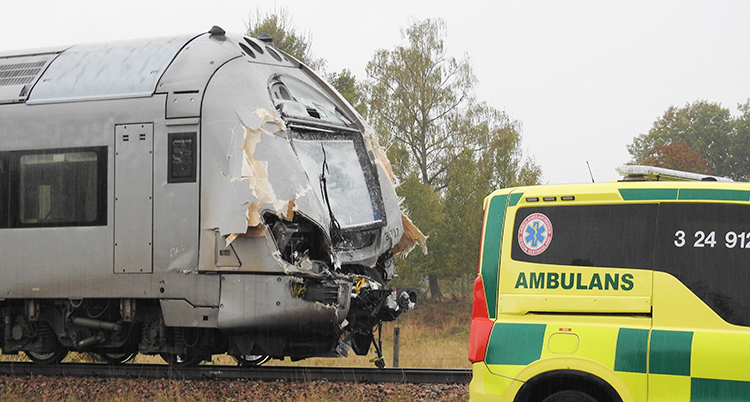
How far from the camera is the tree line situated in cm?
2728

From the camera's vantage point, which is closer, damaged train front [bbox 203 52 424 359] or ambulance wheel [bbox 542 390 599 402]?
ambulance wheel [bbox 542 390 599 402]

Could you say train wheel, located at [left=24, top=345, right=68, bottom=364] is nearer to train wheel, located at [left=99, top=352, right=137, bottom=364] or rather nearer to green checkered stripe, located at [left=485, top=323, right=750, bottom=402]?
train wheel, located at [left=99, top=352, right=137, bottom=364]

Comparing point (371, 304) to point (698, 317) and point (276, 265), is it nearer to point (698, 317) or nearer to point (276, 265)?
point (276, 265)

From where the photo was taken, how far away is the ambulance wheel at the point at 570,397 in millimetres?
5426

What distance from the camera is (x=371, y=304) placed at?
9.41 meters

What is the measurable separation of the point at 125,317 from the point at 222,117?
2.42 meters

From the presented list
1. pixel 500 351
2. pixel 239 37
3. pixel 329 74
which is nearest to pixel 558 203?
pixel 500 351

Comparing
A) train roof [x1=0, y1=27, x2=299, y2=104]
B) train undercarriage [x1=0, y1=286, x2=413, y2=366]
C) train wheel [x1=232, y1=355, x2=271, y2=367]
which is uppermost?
train roof [x1=0, y1=27, x2=299, y2=104]

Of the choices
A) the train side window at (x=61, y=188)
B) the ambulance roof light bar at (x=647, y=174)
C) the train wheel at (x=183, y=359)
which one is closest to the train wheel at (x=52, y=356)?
the train wheel at (x=183, y=359)

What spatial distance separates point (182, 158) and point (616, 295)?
199 inches

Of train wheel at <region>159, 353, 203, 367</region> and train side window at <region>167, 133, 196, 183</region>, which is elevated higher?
train side window at <region>167, 133, 196, 183</region>

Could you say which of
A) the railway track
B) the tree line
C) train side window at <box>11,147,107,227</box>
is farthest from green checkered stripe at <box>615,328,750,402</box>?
the tree line

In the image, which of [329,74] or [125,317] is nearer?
[125,317]

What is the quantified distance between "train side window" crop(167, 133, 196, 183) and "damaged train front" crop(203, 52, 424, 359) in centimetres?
40
